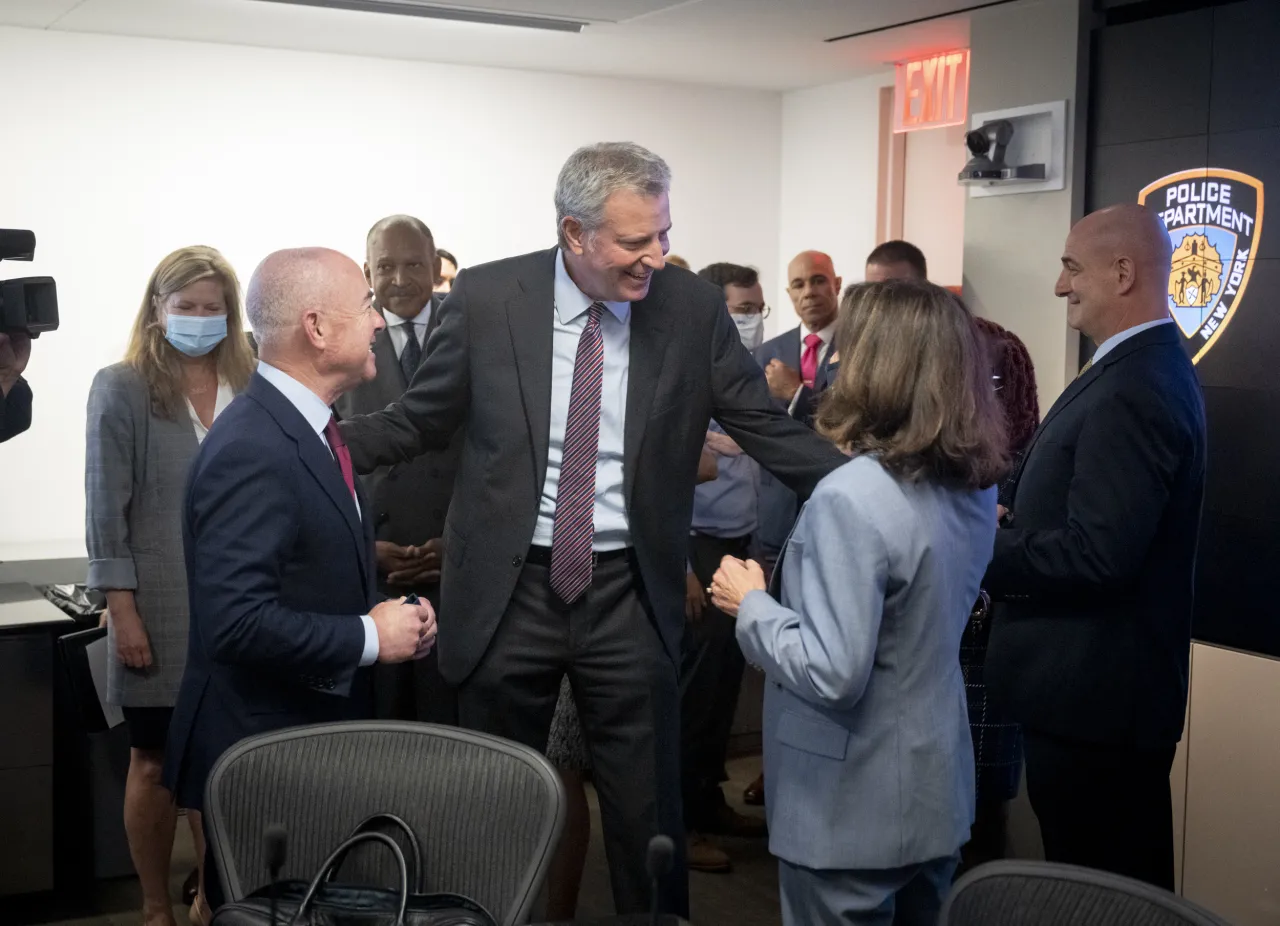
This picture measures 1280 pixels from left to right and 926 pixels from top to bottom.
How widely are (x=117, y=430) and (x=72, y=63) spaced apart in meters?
4.11

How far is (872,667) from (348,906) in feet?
2.58

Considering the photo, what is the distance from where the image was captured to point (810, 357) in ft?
15.7

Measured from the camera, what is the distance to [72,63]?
6629 millimetres

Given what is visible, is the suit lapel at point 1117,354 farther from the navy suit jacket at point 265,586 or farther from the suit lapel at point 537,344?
the navy suit jacket at point 265,586

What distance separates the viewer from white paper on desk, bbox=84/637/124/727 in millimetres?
3391

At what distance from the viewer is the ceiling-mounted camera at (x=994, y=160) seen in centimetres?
574

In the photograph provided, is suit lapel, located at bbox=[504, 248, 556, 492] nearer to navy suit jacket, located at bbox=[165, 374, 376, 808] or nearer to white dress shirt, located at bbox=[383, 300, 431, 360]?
navy suit jacket, located at bbox=[165, 374, 376, 808]

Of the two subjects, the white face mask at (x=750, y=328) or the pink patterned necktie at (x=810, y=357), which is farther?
the white face mask at (x=750, y=328)

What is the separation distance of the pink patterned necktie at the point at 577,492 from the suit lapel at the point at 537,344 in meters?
0.04

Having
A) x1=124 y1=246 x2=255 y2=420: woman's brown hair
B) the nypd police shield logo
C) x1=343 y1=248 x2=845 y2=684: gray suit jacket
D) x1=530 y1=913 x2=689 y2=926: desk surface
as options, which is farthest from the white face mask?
x1=530 y1=913 x2=689 y2=926: desk surface

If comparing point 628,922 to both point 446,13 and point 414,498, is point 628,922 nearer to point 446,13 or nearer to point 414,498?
point 414,498

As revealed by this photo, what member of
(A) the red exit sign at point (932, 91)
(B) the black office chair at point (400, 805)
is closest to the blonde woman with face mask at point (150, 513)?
(B) the black office chair at point (400, 805)

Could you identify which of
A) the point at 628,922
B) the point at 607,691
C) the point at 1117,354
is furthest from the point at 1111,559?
the point at 628,922

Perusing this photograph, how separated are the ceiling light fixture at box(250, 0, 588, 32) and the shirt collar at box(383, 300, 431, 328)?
2.61 metres
